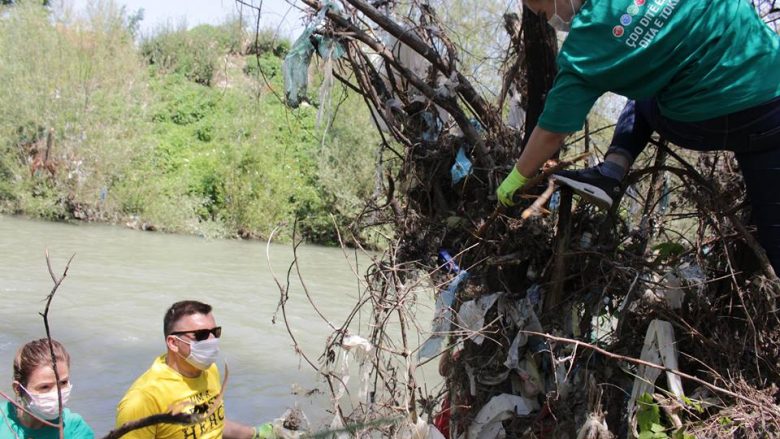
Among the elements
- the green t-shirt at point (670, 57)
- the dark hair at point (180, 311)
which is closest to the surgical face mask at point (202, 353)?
the dark hair at point (180, 311)

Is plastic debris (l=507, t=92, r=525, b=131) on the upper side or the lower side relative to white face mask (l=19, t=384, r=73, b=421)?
upper

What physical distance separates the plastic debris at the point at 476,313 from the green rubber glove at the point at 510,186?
46cm

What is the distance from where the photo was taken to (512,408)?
2.86 metres

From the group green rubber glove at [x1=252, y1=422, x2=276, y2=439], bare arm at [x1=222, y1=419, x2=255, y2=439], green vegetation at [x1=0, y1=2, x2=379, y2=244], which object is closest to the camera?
bare arm at [x1=222, y1=419, x2=255, y2=439]

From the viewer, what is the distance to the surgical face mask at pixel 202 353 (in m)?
3.38

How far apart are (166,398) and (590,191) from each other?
1.97m

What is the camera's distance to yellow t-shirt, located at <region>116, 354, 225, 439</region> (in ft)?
10.2

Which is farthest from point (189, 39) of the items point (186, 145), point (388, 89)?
point (388, 89)

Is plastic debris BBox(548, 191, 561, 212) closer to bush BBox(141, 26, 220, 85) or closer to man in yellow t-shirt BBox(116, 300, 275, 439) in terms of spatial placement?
man in yellow t-shirt BBox(116, 300, 275, 439)

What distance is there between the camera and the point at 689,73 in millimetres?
2227

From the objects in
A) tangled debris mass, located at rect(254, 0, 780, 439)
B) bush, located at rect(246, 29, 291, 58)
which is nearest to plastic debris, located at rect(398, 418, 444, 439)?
tangled debris mass, located at rect(254, 0, 780, 439)

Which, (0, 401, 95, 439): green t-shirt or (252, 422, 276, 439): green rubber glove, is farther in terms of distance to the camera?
(252, 422, 276, 439): green rubber glove

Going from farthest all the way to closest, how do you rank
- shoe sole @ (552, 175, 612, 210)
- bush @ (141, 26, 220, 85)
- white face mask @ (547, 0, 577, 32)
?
bush @ (141, 26, 220, 85)
shoe sole @ (552, 175, 612, 210)
white face mask @ (547, 0, 577, 32)

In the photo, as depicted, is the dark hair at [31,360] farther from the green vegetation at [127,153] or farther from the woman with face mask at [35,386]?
the green vegetation at [127,153]
